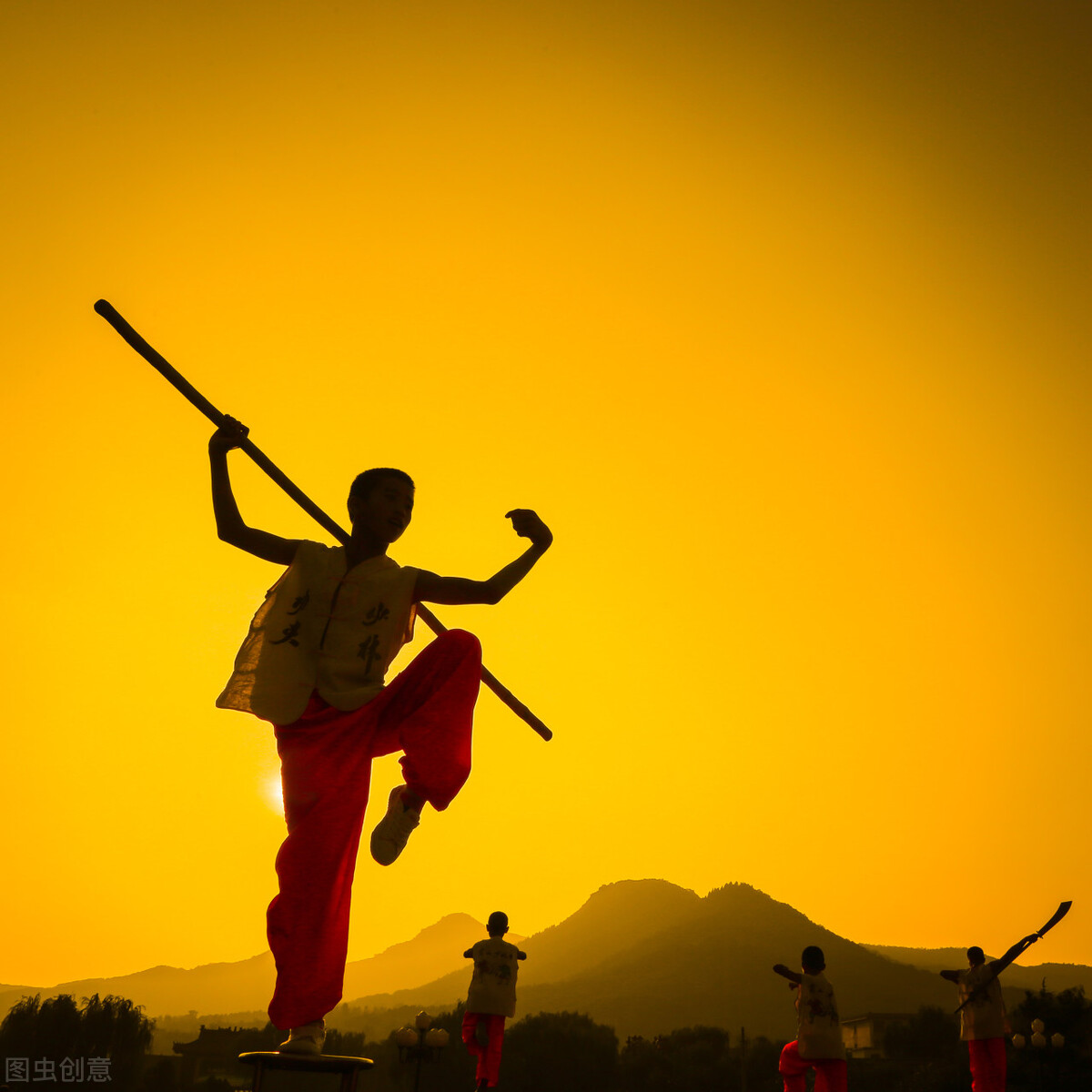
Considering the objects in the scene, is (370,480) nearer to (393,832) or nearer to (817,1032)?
(393,832)

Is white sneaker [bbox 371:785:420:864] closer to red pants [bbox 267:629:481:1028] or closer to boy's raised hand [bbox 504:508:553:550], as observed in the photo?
red pants [bbox 267:629:481:1028]

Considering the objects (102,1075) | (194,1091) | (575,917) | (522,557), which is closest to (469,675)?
(522,557)

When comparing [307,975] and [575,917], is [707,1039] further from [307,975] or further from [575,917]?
[575,917]

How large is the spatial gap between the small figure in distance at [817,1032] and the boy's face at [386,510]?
20.0 ft

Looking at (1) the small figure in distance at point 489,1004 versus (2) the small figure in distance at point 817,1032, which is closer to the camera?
(2) the small figure in distance at point 817,1032

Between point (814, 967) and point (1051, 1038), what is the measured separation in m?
12.8

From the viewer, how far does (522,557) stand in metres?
4.64

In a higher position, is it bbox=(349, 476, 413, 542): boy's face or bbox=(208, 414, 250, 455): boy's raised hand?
bbox=(208, 414, 250, 455): boy's raised hand

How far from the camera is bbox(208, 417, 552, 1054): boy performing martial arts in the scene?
12.9ft

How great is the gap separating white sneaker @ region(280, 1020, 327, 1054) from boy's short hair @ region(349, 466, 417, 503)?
2253 mm

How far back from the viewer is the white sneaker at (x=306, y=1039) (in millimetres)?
3625

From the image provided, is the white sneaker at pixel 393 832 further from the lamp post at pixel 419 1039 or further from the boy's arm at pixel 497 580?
the lamp post at pixel 419 1039

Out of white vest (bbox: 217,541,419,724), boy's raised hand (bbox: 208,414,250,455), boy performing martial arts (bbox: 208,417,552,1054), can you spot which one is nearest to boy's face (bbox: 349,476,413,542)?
boy performing martial arts (bbox: 208,417,552,1054)

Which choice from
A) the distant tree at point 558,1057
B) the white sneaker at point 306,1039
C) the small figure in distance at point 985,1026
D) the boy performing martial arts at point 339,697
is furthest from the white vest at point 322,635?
the distant tree at point 558,1057
